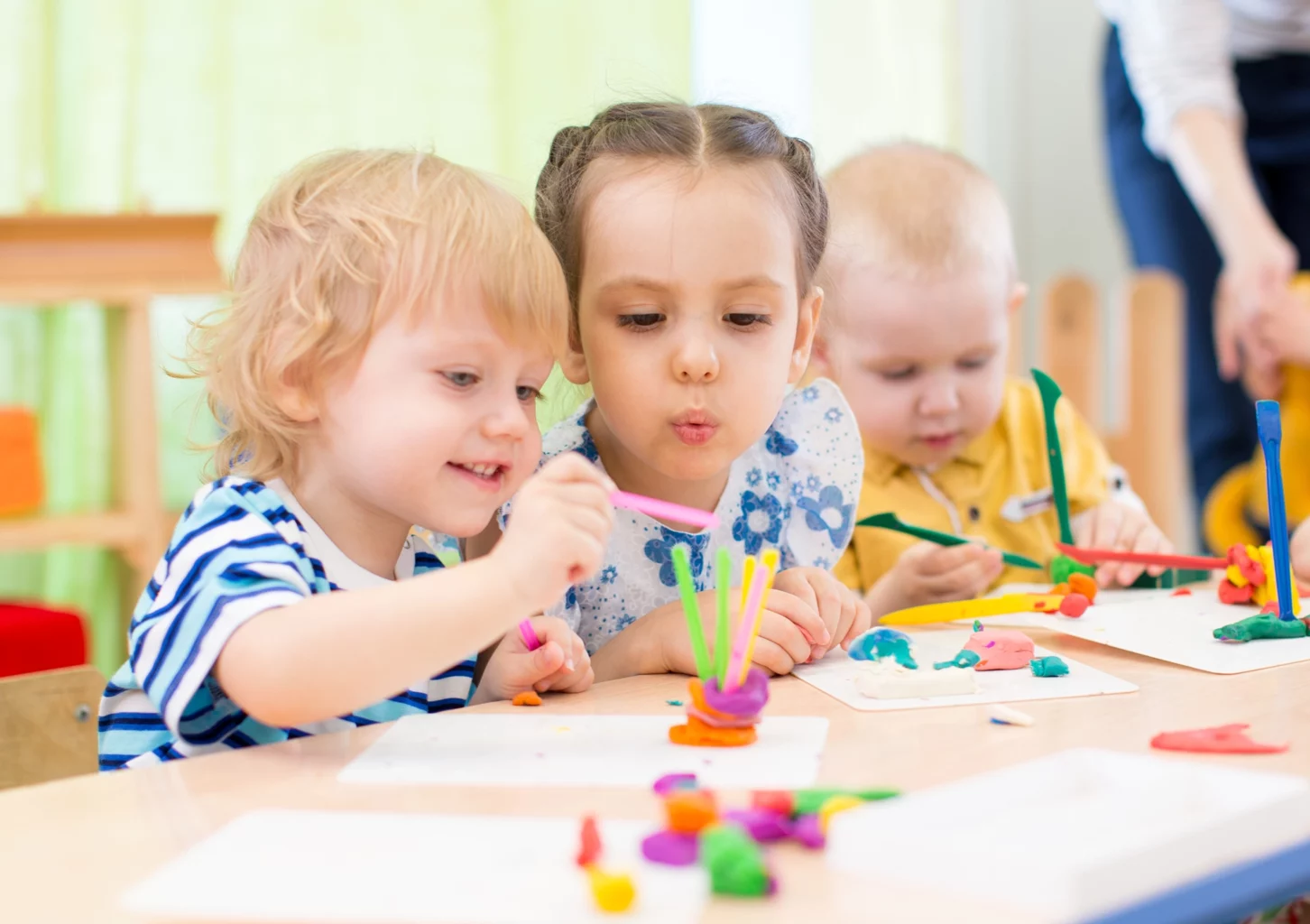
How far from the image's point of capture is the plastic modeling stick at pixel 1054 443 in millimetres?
1144

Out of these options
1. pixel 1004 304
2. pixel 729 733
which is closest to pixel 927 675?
pixel 729 733

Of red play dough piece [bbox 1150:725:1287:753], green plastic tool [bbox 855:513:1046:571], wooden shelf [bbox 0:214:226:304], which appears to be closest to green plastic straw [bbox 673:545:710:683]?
red play dough piece [bbox 1150:725:1287:753]

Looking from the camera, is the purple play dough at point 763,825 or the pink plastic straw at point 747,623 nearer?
the purple play dough at point 763,825

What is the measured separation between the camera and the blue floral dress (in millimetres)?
1031

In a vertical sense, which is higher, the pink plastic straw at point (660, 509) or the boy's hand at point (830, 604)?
the pink plastic straw at point (660, 509)

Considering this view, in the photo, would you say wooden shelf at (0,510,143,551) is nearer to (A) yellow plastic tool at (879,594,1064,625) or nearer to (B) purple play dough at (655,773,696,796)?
(A) yellow plastic tool at (879,594,1064,625)

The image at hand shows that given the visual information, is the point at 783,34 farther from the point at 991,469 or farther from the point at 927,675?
the point at 927,675

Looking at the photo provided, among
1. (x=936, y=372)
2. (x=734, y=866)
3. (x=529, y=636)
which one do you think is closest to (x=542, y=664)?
(x=529, y=636)

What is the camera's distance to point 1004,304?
1341 mm

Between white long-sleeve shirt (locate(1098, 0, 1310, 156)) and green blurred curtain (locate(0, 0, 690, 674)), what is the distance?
0.84 meters

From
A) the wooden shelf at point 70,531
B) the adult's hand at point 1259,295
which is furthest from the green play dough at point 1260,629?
the wooden shelf at point 70,531

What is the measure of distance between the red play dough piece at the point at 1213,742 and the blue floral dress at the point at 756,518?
438 mm

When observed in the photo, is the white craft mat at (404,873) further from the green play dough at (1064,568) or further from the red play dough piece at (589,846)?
the green play dough at (1064,568)

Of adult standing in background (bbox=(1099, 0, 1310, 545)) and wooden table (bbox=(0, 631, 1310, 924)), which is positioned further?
adult standing in background (bbox=(1099, 0, 1310, 545))
